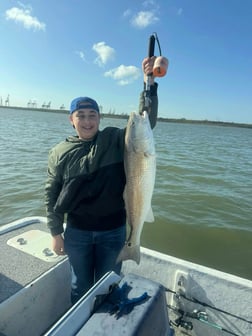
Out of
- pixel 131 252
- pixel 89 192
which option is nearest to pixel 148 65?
pixel 89 192

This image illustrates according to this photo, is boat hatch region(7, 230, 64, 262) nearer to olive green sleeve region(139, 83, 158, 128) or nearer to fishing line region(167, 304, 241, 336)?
fishing line region(167, 304, 241, 336)

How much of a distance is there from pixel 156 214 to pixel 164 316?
7343 millimetres

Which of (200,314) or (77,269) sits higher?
(77,269)

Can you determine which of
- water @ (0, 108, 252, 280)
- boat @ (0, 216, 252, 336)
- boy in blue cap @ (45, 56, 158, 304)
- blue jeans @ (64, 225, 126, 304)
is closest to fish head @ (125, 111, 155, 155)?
boy in blue cap @ (45, 56, 158, 304)

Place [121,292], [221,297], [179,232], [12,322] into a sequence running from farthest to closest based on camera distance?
[179,232] < [221,297] < [12,322] < [121,292]

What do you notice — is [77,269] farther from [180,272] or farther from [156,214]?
[156,214]

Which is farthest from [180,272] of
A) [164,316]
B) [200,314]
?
[164,316]

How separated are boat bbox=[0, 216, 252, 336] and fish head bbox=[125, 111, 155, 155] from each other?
120cm

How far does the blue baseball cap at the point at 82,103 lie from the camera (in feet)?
10.3

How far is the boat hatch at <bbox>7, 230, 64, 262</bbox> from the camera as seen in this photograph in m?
4.12

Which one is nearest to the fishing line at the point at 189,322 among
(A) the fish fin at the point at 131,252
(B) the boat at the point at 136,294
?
(B) the boat at the point at 136,294

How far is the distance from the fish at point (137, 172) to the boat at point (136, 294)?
427 mm

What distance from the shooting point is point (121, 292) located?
8.93ft

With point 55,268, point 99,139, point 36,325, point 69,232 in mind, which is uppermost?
point 99,139
